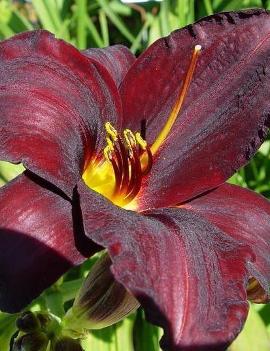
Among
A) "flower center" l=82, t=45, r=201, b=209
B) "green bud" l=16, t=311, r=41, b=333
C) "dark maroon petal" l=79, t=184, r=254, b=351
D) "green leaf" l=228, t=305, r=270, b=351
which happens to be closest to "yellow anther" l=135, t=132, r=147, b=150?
"flower center" l=82, t=45, r=201, b=209

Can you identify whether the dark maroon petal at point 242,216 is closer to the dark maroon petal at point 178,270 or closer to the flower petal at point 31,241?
the dark maroon petal at point 178,270

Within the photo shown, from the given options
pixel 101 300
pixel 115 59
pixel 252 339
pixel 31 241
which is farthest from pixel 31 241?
pixel 252 339

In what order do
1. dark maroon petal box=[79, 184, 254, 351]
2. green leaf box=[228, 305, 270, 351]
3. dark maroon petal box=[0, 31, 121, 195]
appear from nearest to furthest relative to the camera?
dark maroon petal box=[79, 184, 254, 351], dark maroon petal box=[0, 31, 121, 195], green leaf box=[228, 305, 270, 351]

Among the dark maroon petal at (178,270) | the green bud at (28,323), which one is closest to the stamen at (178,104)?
the dark maroon petal at (178,270)

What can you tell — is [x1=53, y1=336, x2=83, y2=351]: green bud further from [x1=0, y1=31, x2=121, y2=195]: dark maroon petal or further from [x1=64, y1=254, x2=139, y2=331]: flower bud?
[x1=0, y1=31, x2=121, y2=195]: dark maroon petal

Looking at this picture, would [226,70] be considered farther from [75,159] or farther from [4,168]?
[4,168]
